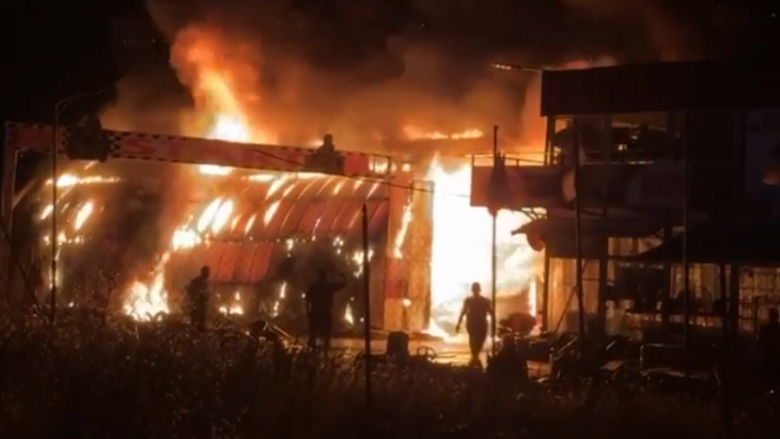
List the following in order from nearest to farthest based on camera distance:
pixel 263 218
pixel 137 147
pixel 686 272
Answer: pixel 686 272 → pixel 137 147 → pixel 263 218

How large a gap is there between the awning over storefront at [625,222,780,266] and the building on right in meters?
0.03

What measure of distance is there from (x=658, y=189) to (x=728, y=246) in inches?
120

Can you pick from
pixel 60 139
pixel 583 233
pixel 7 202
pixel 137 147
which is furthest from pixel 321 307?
pixel 583 233

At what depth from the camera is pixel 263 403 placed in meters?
12.1

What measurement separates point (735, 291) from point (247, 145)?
32.1 feet

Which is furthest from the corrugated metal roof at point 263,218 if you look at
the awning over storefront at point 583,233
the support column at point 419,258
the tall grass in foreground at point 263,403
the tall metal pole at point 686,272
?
the tall grass in foreground at point 263,403

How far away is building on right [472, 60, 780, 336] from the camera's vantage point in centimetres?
2433

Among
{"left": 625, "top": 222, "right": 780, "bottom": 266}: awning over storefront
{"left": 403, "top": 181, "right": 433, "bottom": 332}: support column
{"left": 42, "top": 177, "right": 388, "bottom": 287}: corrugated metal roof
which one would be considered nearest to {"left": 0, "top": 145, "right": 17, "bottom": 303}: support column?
{"left": 42, "top": 177, "right": 388, "bottom": 287}: corrugated metal roof

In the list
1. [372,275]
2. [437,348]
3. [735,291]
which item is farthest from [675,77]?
[372,275]

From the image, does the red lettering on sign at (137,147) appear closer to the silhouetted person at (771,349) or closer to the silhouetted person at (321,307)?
the silhouetted person at (321,307)

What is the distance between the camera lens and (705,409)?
13586 mm

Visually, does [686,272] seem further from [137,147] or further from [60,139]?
[60,139]

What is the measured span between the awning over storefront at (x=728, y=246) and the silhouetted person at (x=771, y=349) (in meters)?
3.30

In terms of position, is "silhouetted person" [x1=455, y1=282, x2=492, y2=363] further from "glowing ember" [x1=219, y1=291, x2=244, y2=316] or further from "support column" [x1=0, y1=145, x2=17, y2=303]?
"glowing ember" [x1=219, y1=291, x2=244, y2=316]
